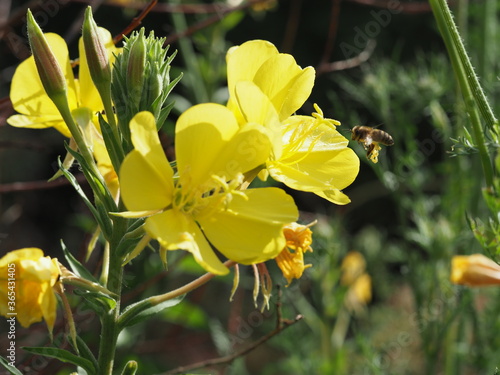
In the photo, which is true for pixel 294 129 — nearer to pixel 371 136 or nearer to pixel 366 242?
pixel 371 136

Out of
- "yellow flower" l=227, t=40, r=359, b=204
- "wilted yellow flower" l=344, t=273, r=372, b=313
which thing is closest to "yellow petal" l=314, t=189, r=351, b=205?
"yellow flower" l=227, t=40, r=359, b=204

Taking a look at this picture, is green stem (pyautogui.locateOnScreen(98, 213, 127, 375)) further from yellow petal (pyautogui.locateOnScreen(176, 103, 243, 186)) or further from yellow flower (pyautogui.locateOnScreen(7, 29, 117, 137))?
yellow flower (pyautogui.locateOnScreen(7, 29, 117, 137))

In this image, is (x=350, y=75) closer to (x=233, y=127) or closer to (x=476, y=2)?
(x=476, y=2)

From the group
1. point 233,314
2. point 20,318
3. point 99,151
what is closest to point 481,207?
point 233,314

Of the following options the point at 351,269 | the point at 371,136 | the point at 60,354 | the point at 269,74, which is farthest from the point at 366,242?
Result: the point at 60,354

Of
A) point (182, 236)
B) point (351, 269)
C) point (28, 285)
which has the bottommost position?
point (351, 269)

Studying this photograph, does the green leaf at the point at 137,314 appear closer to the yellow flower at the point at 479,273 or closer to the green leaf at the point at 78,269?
the green leaf at the point at 78,269

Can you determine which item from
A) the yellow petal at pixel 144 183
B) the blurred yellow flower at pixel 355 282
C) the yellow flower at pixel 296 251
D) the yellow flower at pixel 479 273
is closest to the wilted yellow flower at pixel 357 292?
the blurred yellow flower at pixel 355 282
